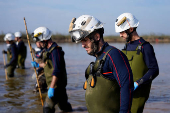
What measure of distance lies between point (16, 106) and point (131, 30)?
4.83 m

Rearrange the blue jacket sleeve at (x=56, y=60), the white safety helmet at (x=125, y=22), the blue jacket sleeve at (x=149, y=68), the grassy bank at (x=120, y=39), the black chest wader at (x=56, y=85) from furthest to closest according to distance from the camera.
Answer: the grassy bank at (x=120, y=39), the black chest wader at (x=56, y=85), the blue jacket sleeve at (x=56, y=60), the white safety helmet at (x=125, y=22), the blue jacket sleeve at (x=149, y=68)

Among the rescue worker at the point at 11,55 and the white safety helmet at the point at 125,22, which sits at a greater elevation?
the white safety helmet at the point at 125,22

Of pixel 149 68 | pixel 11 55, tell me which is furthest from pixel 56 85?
pixel 11 55

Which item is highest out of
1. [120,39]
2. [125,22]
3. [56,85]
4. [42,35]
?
[125,22]

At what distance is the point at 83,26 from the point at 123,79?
2.44 ft

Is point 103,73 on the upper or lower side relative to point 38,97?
upper

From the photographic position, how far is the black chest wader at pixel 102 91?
275 centimetres

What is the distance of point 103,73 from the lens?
276cm

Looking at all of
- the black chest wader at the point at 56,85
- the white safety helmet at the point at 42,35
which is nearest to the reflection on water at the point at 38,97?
the black chest wader at the point at 56,85

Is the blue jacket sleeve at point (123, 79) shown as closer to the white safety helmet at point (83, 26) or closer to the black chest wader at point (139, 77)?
the white safety helmet at point (83, 26)

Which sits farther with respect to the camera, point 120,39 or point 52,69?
point 120,39

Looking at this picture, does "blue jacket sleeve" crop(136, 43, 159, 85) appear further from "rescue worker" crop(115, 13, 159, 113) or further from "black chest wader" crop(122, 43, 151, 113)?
"black chest wader" crop(122, 43, 151, 113)

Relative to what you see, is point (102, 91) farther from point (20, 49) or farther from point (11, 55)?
point (20, 49)

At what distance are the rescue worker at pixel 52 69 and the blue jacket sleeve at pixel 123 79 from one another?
291 cm
